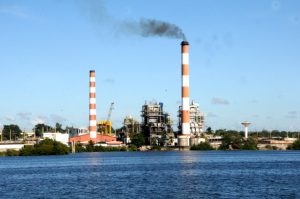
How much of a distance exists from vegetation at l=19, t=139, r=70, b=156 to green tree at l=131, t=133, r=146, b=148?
29.6 m

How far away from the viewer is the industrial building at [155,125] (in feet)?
573

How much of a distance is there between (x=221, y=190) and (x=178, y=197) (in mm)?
5212

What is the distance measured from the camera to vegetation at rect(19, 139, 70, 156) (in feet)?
483

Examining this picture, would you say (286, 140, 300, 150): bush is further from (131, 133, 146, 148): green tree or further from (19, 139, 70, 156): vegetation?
(19, 139, 70, 156): vegetation

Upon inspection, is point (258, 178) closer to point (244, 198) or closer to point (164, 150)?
point (244, 198)

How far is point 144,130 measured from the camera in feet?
579

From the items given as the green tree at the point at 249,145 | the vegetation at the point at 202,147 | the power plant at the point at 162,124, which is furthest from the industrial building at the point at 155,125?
the green tree at the point at 249,145

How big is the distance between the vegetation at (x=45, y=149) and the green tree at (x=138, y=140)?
29559mm

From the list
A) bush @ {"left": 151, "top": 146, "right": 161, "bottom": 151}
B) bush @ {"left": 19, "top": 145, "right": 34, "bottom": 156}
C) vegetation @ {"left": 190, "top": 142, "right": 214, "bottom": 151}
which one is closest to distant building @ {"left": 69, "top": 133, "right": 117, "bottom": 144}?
bush @ {"left": 151, "top": 146, "right": 161, "bottom": 151}

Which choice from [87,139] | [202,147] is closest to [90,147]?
[87,139]

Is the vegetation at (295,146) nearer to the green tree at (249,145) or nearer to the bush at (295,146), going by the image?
the bush at (295,146)

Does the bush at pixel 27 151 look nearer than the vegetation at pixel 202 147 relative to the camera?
Yes

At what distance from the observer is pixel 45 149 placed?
5778 inches

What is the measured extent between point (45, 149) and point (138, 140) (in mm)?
35272
